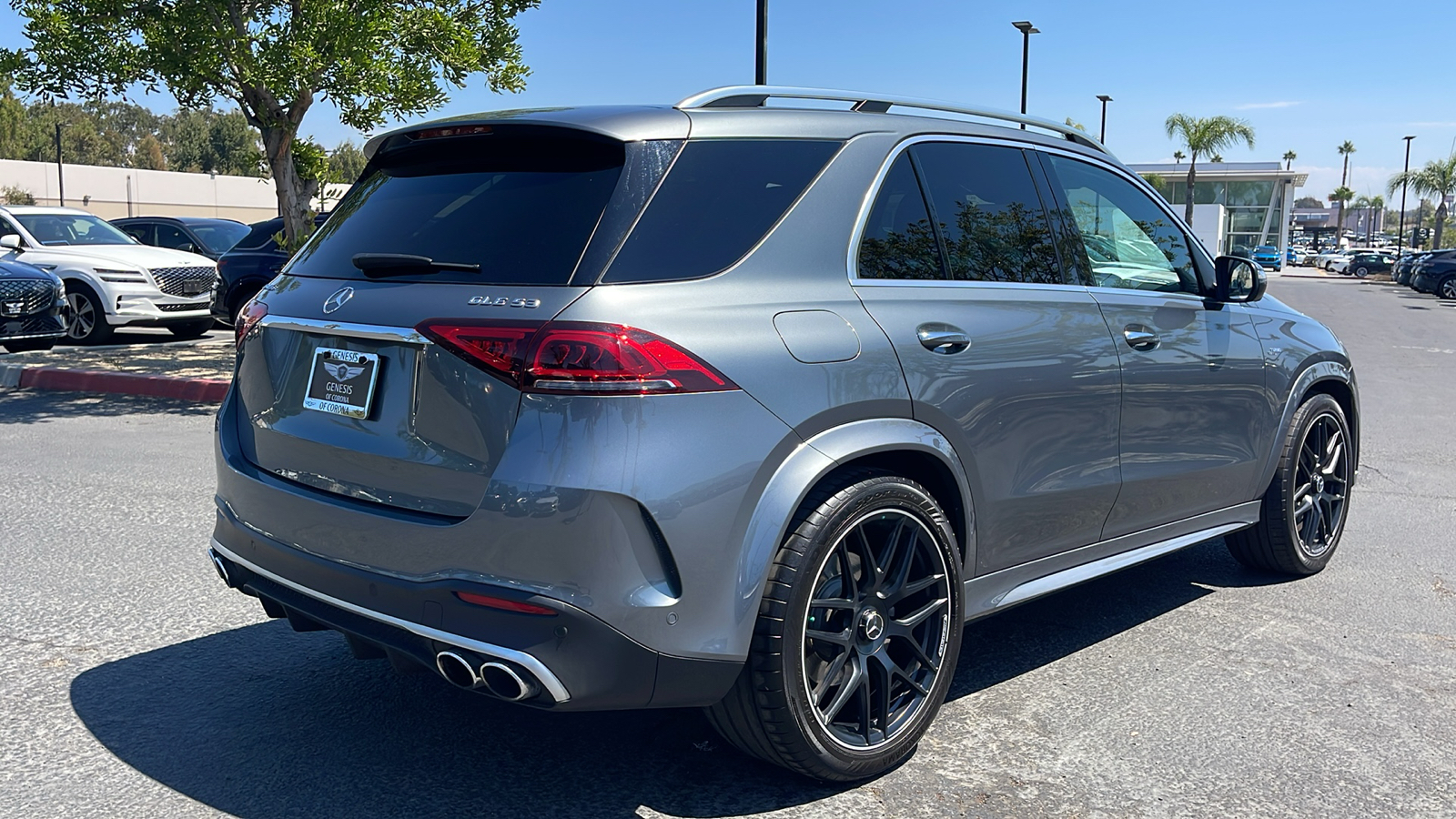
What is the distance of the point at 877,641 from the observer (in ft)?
10.8

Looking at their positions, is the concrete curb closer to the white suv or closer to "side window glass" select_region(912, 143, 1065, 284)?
the white suv

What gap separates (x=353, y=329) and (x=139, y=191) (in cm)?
7949

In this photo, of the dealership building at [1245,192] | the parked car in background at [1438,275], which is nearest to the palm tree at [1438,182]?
the dealership building at [1245,192]

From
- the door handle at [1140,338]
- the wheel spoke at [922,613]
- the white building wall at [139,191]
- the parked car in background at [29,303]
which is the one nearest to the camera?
the wheel spoke at [922,613]

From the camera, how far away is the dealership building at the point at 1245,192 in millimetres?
76250

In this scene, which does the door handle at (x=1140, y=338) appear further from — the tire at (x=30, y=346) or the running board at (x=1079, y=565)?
the tire at (x=30, y=346)

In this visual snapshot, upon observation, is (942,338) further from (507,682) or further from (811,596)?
(507,682)

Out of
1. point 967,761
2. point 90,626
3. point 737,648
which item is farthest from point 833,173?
point 90,626

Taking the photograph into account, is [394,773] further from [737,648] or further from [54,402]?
[54,402]

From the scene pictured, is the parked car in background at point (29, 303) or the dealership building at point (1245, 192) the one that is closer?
the parked car in background at point (29, 303)

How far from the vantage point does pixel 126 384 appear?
10859 millimetres

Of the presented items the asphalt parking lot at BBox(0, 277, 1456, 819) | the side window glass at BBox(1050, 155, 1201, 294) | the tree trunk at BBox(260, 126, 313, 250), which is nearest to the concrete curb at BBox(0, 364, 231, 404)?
the tree trunk at BBox(260, 126, 313, 250)

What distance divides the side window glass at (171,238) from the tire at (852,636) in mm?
16653

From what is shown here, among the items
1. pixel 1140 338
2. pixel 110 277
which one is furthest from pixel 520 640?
pixel 110 277
